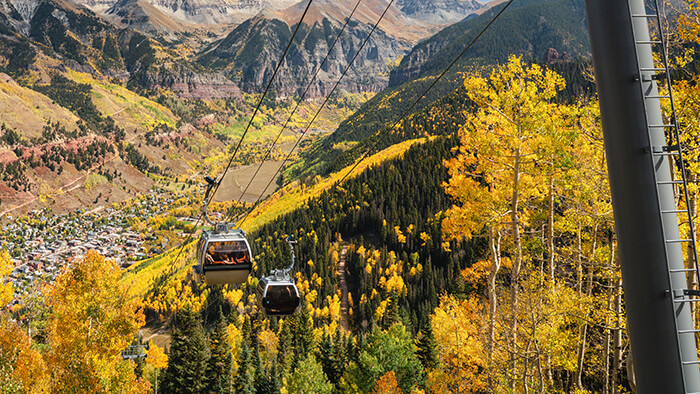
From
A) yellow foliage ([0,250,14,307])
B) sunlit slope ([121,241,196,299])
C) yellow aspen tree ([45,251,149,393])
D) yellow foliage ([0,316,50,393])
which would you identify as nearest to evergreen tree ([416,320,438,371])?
yellow aspen tree ([45,251,149,393])

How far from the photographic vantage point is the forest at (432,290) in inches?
539

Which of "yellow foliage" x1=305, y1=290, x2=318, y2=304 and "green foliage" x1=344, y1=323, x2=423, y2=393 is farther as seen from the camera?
"yellow foliage" x1=305, y1=290, x2=318, y2=304

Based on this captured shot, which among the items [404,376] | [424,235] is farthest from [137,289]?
[404,376]

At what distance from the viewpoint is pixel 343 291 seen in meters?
122

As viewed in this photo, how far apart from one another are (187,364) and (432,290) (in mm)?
60535

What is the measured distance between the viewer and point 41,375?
101ft

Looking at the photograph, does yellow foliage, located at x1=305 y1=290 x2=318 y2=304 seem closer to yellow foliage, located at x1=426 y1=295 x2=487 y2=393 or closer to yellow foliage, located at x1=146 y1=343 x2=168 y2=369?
yellow foliage, located at x1=146 y1=343 x2=168 y2=369

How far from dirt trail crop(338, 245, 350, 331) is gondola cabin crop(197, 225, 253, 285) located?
304 ft

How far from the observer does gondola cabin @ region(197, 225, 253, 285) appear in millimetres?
18234

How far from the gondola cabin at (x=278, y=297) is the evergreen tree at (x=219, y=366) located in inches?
1665

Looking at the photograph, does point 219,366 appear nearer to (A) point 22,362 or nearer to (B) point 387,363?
→ (B) point 387,363

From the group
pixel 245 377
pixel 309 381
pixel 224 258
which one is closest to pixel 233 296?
pixel 245 377

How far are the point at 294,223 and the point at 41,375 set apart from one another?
12430 centimetres

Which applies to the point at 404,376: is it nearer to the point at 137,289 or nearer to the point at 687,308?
the point at 687,308
